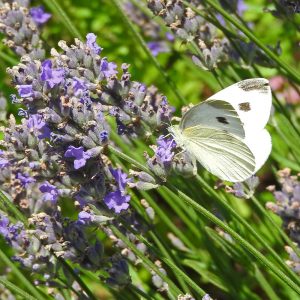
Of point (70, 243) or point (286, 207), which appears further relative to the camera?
point (286, 207)

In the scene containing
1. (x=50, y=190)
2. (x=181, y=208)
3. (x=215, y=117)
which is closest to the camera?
(x=50, y=190)

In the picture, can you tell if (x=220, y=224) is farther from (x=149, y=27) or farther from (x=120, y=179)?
(x=149, y=27)

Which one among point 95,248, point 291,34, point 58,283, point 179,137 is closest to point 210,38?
point 179,137

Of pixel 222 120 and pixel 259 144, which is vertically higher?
pixel 222 120

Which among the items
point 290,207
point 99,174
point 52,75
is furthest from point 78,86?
point 290,207

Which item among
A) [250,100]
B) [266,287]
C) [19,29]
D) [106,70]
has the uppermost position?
[19,29]

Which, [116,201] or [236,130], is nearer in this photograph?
[116,201]

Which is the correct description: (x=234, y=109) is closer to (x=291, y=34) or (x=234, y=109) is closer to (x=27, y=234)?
(x=27, y=234)
